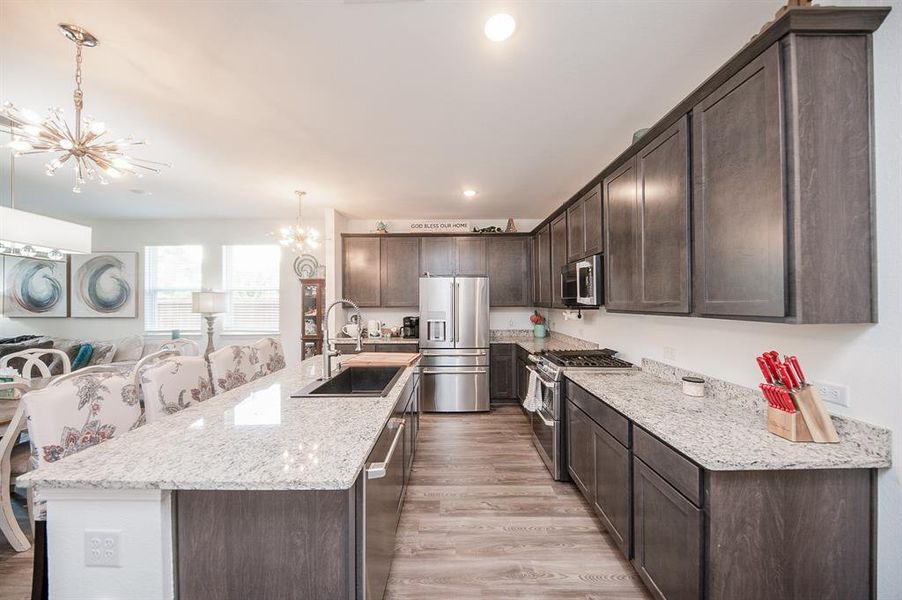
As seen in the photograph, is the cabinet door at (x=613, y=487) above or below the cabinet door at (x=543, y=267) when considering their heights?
below

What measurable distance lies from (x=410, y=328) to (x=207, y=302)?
9.37 ft

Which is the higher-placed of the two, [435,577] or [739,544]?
[739,544]

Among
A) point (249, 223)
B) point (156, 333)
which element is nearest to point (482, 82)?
point (249, 223)

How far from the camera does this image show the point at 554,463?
2.54 metres

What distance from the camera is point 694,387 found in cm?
182

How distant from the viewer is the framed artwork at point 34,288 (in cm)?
486

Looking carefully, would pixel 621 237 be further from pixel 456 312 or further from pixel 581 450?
pixel 456 312

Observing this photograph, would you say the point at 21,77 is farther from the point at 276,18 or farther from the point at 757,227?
the point at 757,227

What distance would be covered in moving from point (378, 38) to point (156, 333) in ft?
19.1

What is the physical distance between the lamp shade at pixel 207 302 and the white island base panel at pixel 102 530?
4174 mm

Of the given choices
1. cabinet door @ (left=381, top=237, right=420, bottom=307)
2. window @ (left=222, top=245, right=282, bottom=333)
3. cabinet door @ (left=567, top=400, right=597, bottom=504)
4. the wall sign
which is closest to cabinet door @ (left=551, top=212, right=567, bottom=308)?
cabinet door @ (left=567, top=400, right=597, bottom=504)

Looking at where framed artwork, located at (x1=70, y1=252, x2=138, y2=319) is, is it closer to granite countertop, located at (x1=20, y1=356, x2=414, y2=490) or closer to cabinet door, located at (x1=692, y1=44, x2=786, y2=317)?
granite countertop, located at (x1=20, y1=356, x2=414, y2=490)

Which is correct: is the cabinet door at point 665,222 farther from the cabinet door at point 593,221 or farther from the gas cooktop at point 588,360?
the gas cooktop at point 588,360

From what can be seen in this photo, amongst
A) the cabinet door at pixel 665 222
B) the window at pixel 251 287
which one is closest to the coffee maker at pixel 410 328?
the window at pixel 251 287
